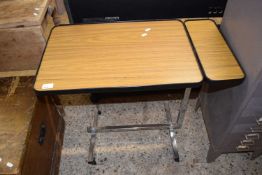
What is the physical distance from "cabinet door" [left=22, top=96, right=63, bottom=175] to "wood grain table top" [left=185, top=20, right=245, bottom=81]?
899 millimetres

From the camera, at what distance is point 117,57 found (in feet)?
3.66

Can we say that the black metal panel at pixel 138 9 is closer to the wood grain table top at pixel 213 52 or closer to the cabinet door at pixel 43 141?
the wood grain table top at pixel 213 52

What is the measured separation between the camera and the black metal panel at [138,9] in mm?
1438

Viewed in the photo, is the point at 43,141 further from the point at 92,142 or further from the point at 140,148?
the point at 140,148

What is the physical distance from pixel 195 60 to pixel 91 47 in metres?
0.51

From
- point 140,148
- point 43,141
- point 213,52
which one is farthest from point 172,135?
point 43,141

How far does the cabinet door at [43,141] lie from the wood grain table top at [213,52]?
0.90 meters

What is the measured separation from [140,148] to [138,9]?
929mm

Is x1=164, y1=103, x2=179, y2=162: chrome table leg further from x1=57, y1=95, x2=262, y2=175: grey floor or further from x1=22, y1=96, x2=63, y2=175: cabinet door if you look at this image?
x1=22, y1=96, x2=63, y2=175: cabinet door

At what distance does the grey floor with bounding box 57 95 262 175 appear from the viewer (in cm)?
151

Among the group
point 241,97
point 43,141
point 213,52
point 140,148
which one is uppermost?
point 213,52

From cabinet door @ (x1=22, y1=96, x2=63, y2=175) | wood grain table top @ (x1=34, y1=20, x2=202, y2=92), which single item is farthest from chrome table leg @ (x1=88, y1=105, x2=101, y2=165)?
wood grain table top @ (x1=34, y1=20, x2=202, y2=92)

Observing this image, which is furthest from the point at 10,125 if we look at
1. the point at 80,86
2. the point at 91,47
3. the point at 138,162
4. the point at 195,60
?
the point at 195,60

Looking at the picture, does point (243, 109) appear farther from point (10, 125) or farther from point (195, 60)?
point (10, 125)
